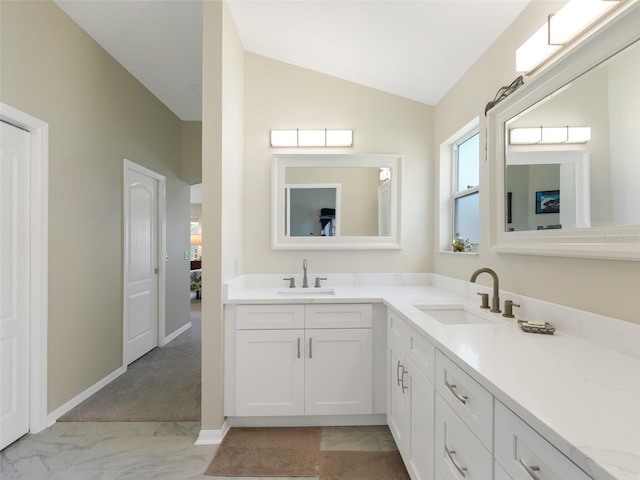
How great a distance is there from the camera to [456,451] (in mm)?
1111

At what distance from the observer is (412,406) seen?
1.59m

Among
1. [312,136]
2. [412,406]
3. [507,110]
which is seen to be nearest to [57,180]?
[312,136]

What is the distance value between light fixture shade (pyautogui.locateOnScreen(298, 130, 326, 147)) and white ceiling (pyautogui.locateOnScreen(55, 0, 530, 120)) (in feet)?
1.73

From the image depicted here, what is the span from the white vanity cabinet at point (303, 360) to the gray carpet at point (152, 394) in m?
0.62

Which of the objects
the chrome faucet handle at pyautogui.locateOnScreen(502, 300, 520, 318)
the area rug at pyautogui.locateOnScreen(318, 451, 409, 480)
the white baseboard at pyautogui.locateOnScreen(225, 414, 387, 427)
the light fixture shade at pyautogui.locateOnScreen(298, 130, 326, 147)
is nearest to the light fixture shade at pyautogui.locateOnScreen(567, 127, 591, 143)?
the chrome faucet handle at pyautogui.locateOnScreen(502, 300, 520, 318)

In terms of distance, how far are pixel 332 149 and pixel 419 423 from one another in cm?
210

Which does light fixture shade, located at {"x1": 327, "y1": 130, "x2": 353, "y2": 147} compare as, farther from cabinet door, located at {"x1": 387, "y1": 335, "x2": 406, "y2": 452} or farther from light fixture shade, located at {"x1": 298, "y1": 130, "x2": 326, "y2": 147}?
cabinet door, located at {"x1": 387, "y1": 335, "x2": 406, "y2": 452}

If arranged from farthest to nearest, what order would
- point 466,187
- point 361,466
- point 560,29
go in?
point 466,187
point 361,466
point 560,29

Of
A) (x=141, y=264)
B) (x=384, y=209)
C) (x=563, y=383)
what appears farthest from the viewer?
(x=141, y=264)

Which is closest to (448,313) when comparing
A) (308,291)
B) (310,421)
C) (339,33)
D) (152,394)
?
(308,291)

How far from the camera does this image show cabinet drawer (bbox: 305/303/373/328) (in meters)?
2.12

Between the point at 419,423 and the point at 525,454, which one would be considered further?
the point at 419,423

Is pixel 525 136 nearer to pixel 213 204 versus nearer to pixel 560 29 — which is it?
pixel 560 29

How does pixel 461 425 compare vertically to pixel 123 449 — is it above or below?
above
